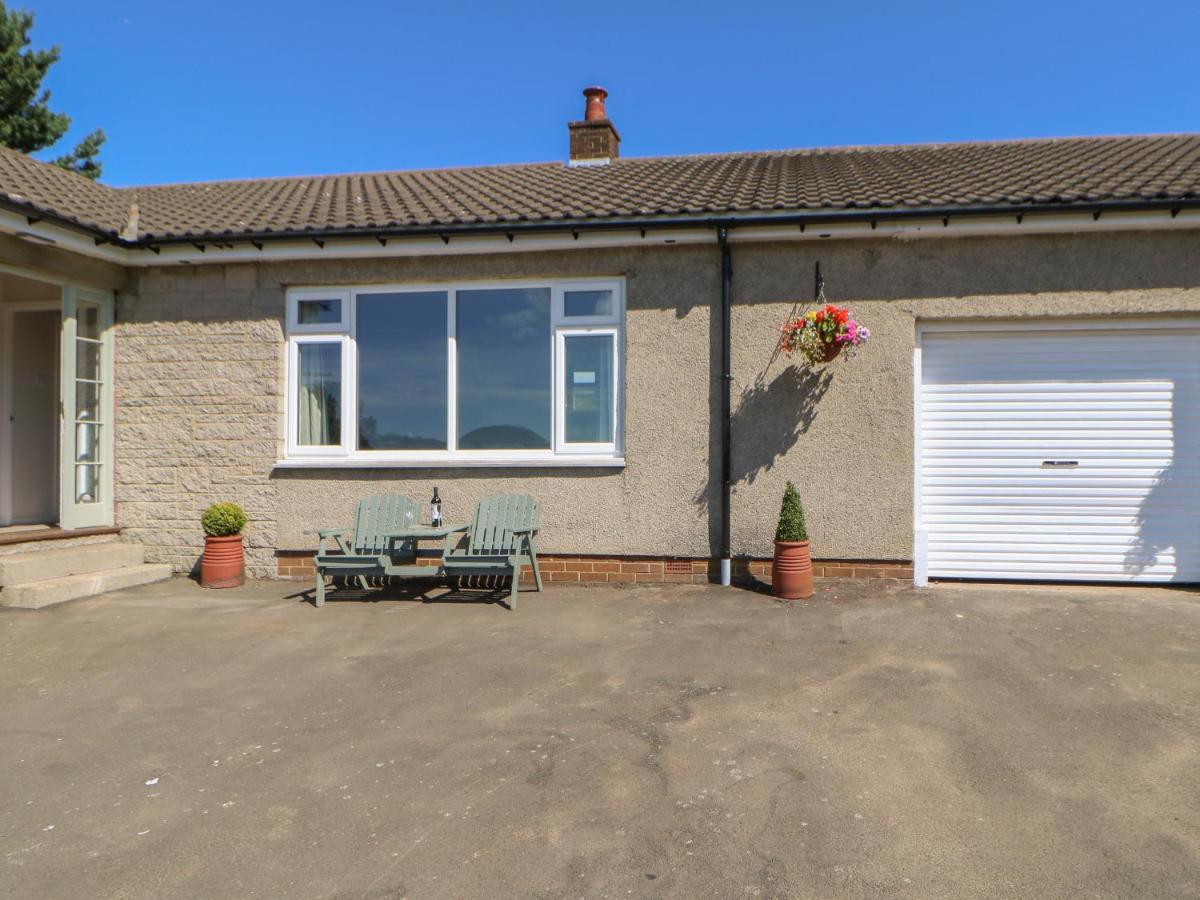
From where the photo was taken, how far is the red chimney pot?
11.0 metres

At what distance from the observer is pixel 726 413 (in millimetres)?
6988

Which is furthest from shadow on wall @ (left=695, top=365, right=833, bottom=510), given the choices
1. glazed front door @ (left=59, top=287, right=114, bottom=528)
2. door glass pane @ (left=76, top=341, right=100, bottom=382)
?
door glass pane @ (left=76, top=341, right=100, bottom=382)

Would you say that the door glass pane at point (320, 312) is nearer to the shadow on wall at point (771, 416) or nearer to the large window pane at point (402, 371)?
the large window pane at point (402, 371)

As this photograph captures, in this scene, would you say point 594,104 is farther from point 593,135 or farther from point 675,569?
point 675,569

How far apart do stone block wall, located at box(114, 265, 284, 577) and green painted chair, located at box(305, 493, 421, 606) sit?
1.17 meters

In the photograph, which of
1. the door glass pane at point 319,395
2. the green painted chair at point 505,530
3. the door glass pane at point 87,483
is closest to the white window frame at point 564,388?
the green painted chair at point 505,530

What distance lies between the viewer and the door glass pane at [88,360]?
779cm

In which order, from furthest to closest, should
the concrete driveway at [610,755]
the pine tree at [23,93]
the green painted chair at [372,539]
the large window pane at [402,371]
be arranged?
the pine tree at [23,93], the large window pane at [402,371], the green painted chair at [372,539], the concrete driveway at [610,755]

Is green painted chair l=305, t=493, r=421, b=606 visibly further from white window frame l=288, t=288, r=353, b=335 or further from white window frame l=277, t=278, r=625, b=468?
white window frame l=288, t=288, r=353, b=335

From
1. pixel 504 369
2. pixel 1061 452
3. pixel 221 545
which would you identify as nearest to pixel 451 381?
pixel 504 369

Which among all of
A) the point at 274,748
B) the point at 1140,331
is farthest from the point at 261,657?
the point at 1140,331

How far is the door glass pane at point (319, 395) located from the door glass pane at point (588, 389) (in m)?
2.32

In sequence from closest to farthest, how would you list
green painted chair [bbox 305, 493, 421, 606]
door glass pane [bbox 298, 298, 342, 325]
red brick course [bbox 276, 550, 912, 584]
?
1. green painted chair [bbox 305, 493, 421, 606]
2. red brick course [bbox 276, 550, 912, 584]
3. door glass pane [bbox 298, 298, 342, 325]

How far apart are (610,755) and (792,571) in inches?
130
